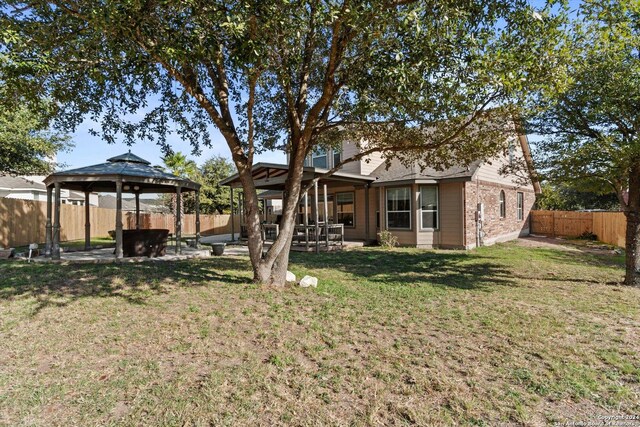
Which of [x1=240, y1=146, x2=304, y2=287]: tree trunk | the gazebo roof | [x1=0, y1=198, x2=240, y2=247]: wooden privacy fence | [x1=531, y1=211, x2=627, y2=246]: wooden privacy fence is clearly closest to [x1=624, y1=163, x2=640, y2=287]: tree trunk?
[x1=240, y1=146, x2=304, y2=287]: tree trunk

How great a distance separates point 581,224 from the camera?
64.0ft

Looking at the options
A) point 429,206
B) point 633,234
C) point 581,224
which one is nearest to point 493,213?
point 429,206

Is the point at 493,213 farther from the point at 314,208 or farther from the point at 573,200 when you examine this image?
the point at 573,200

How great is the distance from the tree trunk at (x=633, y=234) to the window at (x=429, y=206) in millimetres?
6794

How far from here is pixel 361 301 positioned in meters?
5.99

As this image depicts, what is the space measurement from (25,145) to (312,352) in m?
16.9

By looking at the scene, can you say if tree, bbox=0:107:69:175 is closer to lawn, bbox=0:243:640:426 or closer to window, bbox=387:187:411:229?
lawn, bbox=0:243:640:426

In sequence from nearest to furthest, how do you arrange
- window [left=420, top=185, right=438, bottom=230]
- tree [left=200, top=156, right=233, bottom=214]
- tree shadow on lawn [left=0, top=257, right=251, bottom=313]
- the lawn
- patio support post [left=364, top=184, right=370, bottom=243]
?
the lawn
tree shadow on lawn [left=0, top=257, right=251, bottom=313]
window [left=420, top=185, right=438, bottom=230]
patio support post [left=364, top=184, right=370, bottom=243]
tree [left=200, top=156, right=233, bottom=214]

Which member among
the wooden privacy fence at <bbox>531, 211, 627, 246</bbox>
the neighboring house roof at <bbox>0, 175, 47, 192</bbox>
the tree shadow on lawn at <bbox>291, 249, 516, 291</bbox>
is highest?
the neighboring house roof at <bbox>0, 175, 47, 192</bbox>

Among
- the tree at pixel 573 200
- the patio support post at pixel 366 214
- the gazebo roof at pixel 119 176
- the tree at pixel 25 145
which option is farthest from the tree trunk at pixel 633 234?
the tree at pixel 573 200

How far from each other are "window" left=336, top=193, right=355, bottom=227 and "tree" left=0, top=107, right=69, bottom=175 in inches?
476

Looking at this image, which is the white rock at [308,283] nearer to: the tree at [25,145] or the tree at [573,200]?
the tree at [25,145]

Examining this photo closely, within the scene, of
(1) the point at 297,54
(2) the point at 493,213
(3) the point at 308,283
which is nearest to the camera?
(1) the point at 297,54

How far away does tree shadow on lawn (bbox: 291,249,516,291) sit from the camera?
7691 mm
